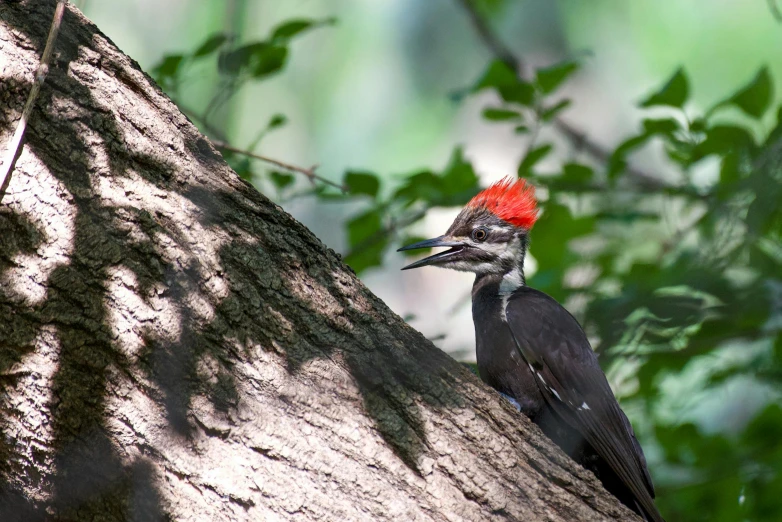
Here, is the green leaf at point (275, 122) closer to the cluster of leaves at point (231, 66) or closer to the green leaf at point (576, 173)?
the cluster of leaves at point (231, 66)

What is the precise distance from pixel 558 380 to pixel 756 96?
5.33 ft

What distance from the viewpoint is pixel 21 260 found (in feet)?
5.76

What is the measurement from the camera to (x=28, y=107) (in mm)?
1820

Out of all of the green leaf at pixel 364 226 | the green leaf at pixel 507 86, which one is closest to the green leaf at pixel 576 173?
the green leaf at pixel 507 86

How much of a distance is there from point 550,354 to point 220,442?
1982mm

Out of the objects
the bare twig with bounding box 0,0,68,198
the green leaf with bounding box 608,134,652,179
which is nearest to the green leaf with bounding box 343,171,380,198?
the green leaf with bounding box 608,134,652,179

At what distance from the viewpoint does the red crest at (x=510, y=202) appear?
14.1 feet

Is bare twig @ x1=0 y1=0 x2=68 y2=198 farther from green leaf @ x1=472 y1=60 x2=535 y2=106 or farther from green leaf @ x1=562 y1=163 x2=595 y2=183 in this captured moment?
green leaf @ x1=562 y1=163 x2=595 y2=183

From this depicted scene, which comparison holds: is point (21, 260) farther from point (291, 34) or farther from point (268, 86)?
point (268, 86)

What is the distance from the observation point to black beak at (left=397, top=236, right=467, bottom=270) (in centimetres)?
388

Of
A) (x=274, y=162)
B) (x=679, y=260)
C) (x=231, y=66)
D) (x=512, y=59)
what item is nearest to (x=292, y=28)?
(x=231, y=66)

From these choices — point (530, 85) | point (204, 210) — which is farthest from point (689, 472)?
point (204, 210)

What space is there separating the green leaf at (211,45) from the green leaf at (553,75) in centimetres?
152

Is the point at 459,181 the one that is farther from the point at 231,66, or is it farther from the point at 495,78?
the point at 231,66
